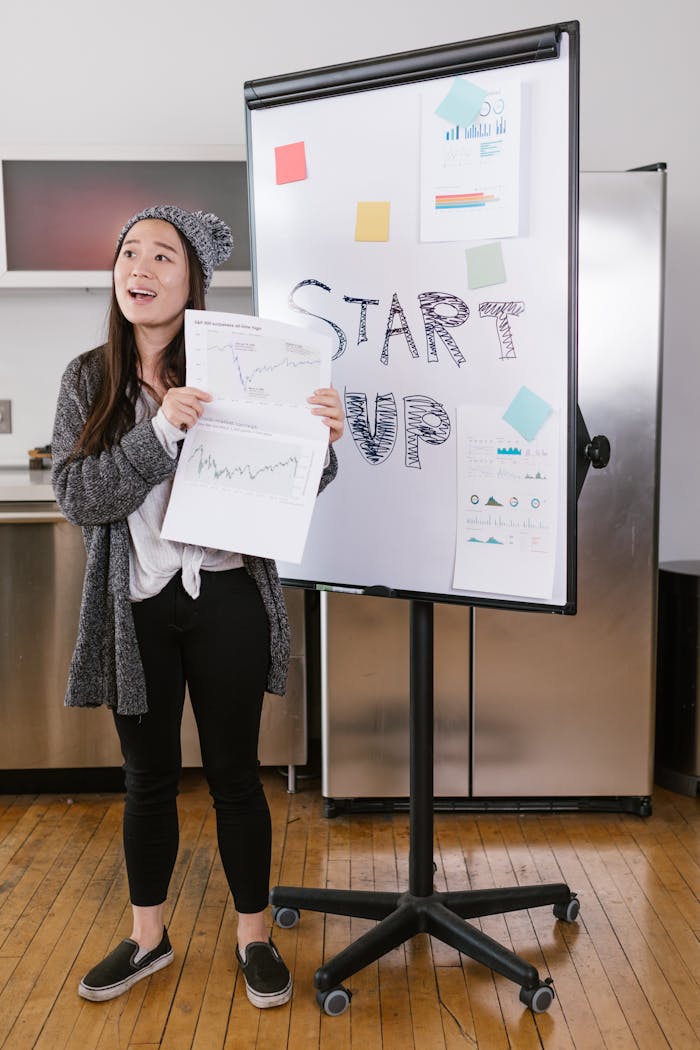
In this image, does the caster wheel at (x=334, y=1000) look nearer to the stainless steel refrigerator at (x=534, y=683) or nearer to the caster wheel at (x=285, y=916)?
the caster wheel at (x=285, y=916)

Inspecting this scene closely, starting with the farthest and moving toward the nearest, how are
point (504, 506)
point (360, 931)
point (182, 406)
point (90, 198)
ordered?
1. point (90, 198)
2. point (360, 931)
3. point (504, 506)
4. point (182, 406)

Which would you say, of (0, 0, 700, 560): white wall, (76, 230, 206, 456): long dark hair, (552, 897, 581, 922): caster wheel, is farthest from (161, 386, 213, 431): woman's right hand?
(0, 0, 700, 560): white wall

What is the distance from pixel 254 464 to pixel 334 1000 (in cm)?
97

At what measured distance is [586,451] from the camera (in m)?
1.75

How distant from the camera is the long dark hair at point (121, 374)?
1.73 m

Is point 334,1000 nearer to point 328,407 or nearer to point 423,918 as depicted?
point 423,918

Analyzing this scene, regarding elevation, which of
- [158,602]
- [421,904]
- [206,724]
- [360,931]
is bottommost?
[360,931]

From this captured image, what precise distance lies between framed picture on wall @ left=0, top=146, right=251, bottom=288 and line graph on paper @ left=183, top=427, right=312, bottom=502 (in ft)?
4.37

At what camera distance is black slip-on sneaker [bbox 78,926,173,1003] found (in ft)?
6.09

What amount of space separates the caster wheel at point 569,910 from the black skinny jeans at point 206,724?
66 cm

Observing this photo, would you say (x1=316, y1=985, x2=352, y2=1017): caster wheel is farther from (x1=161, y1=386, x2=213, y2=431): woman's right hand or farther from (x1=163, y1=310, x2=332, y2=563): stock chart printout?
(x1=161, y1=386, x2=213, y2=431): woman's right hand

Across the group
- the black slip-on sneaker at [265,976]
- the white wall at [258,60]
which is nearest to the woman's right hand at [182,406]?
the black slip-on sneaker at [265,976]

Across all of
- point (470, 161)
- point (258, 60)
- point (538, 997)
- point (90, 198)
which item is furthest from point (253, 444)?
point (258, 60)

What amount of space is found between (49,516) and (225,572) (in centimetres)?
110
